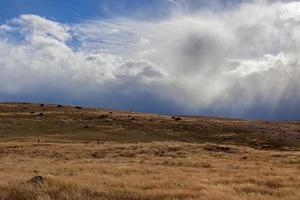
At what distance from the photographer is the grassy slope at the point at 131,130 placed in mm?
67438

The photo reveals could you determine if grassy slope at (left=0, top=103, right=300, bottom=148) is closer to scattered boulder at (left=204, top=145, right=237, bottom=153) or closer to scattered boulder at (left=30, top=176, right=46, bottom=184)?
scattered boulder at (left=204, top=145, right=237, bottom=153)

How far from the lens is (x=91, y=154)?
134ft

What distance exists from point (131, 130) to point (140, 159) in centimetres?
3918

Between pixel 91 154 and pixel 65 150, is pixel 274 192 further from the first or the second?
pixel 65 150

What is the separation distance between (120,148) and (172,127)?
3674 centimetres

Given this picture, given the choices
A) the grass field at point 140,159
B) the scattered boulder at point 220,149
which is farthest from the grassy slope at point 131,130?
the scattered boulder at point 220,149

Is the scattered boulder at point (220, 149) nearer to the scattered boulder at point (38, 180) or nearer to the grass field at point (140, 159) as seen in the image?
the grass field at point (140, 159)

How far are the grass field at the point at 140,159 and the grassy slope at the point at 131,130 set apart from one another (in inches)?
5.4

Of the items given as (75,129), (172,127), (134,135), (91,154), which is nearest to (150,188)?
(91,154)

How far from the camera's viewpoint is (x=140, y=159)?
118 ft

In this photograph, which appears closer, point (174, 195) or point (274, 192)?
point (174, 195)

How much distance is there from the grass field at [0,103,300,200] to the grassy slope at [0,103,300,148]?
0.14 m

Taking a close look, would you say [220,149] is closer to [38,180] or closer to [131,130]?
[38,180]

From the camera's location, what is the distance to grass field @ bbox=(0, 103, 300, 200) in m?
15.3
